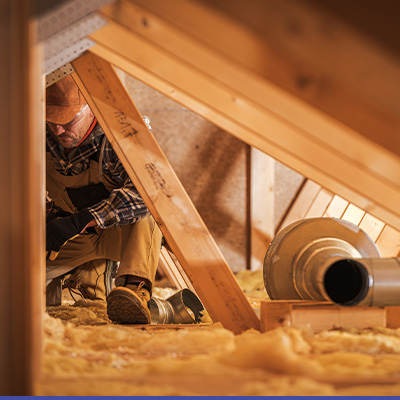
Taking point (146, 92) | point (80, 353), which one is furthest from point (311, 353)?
point (146, 92)

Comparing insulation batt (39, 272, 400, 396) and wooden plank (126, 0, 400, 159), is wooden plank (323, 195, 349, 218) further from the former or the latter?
wooden plank (126, 0, 400, 159)

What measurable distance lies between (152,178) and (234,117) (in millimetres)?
325

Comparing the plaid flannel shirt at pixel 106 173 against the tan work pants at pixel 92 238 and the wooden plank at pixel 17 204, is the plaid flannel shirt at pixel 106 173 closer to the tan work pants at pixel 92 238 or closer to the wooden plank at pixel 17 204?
the tan work pants at pixel 92 238

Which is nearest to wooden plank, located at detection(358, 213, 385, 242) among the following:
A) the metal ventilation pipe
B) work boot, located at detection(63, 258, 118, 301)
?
the metal ventilation pipe

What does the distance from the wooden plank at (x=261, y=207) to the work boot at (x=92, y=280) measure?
1.70 m

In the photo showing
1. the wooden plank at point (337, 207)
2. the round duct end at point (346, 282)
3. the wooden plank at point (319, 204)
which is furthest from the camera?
the wooden plank at point (319, 204)

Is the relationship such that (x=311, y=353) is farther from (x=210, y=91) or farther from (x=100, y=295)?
(x=100, y=295)

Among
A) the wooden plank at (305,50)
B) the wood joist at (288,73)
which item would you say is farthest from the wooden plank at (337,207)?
the wooden plank at (305,50)

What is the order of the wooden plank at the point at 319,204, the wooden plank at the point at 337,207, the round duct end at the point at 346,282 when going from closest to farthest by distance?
the round duct end at the point at 346,282 → the wooden plank at the point at 337,207 → the wooden plank at the point at 319,204

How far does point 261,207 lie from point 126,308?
7.68 feet

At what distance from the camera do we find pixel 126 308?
1724 millimetres

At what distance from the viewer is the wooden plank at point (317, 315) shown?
4.75ft

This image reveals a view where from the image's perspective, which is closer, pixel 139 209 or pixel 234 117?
pixel 234 117

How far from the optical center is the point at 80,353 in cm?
122
